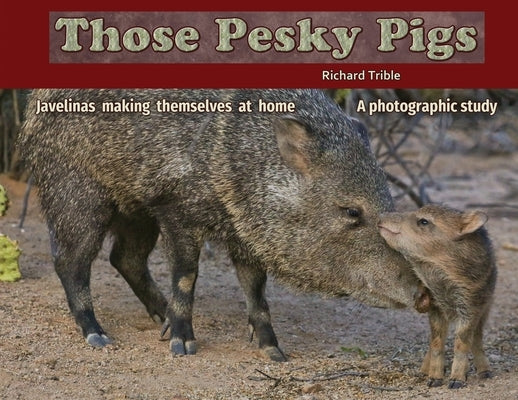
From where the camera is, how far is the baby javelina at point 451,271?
204 inches

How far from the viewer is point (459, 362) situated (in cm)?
518

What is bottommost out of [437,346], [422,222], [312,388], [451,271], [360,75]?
[312,388]

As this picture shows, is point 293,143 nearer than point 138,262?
Yes

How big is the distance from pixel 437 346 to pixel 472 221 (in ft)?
2.32

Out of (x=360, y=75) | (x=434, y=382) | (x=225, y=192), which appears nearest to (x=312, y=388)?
(x=434, y=382)

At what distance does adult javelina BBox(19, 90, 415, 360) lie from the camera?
5.63 metres

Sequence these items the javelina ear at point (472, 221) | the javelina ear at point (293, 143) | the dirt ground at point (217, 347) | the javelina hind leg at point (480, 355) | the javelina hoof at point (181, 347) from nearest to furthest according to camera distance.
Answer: the javelina ear at point (472, 221)
the dirt ground at point (217, 347)
the javelina hind leg at point (480, 355)
the javelina ear at point (293, 143)
the javelina hoof at point (181, 347)

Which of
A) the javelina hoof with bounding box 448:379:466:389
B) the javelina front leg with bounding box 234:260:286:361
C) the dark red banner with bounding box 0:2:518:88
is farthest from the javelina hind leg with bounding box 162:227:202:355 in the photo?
the javelina hoof with bounding box 448:379:466:389

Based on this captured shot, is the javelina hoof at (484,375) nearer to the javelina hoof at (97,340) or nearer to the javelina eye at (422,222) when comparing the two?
the javelina eye at (422,222)

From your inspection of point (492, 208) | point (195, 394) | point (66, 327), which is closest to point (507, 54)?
point (195, 394)

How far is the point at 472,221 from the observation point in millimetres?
5133

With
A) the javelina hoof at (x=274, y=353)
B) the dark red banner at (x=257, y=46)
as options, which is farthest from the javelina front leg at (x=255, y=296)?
the dark red banner at (x=257, y=46)

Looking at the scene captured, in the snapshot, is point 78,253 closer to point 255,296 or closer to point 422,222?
point 255,296

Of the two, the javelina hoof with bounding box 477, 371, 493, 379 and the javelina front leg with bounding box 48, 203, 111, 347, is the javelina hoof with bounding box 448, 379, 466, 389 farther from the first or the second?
the javelina front leg with bounding box 48, 203, 111, 347
